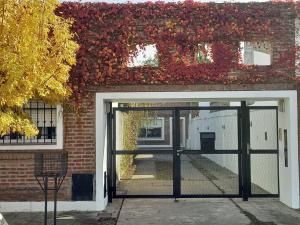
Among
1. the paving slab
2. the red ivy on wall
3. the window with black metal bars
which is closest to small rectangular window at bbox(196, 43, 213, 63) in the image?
the red ivy on wall

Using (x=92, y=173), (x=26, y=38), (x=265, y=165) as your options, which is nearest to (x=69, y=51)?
(x=26, y=38)

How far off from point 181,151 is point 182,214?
83.0 inches

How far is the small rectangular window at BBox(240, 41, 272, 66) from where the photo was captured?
1053 centimetres

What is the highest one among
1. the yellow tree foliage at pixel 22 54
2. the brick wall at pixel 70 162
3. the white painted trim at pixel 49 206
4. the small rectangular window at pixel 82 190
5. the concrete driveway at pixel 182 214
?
the yellow tree foliage at pixel 22 54

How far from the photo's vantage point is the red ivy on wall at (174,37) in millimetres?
10181

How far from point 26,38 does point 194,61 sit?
15.1 feet

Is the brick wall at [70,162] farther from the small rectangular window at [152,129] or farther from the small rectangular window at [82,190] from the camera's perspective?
the small rectangular window at [152,129]

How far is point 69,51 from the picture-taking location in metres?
8.22

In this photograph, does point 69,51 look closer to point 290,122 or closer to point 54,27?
point 54,27

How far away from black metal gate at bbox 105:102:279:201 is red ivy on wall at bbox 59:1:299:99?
1181mm

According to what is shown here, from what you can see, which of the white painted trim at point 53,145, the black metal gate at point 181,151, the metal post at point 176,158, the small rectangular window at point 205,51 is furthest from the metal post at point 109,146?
the small rectangular window at point 205,51

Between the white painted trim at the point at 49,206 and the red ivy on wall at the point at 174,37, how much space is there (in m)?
2.81

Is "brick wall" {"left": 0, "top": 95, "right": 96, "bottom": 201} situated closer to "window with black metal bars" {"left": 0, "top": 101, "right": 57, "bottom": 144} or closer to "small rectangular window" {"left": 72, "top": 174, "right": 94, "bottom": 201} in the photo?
"small rectangular window" {"left": 72, "top": 174, "right": 94, "bottom": 201}

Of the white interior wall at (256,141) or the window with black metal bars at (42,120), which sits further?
the white interior wall at (256,141)
